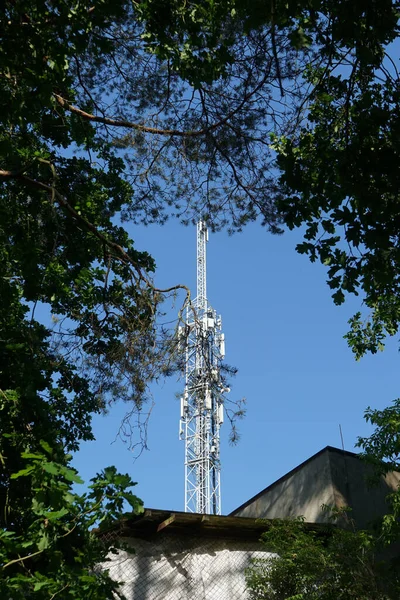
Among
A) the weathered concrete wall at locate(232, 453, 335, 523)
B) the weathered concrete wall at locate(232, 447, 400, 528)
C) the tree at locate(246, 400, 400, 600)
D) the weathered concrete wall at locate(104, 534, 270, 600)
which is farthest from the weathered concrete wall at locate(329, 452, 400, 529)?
the weathered concrete wall at locate(104, 534, 270, 600)

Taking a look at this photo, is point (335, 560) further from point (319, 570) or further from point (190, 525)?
point (190, 525)

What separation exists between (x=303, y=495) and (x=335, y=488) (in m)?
0.60

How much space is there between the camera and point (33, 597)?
11.4ft

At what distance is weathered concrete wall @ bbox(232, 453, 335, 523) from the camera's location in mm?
8344

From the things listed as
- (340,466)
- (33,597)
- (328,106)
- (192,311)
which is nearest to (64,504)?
(33,597)

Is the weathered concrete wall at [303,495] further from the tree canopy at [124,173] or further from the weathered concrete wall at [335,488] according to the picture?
the tree canopy at [124,173]

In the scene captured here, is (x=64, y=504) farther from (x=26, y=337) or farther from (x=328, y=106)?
(x=328, y=106)

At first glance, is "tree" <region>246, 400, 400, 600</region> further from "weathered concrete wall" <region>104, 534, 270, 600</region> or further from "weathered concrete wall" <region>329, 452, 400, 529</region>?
"weathered concrete wall" <region>329, 452, 400, 529</region>

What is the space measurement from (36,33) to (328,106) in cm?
233

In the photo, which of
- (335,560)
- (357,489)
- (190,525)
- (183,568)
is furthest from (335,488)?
(183,568)

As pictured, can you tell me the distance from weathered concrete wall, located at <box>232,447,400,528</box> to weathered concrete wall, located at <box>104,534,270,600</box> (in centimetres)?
117

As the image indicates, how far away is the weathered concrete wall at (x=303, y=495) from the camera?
27.4 ft

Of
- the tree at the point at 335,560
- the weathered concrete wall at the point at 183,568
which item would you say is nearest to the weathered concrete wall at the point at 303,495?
the tree at the point at 335,560

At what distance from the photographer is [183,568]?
7168mm
